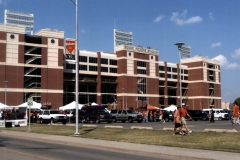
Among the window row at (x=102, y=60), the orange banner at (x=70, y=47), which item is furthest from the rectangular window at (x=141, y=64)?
the orange banner at (x=70, y=47)

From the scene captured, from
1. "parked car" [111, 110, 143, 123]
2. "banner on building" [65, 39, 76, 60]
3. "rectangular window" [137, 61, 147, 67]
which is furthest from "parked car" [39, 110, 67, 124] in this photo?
"rectangular window" [137, 61, 147, 67]

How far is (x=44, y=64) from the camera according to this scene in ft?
265

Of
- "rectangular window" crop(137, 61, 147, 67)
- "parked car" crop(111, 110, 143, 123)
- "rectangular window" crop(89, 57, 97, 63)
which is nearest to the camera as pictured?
"parked car" crop(111, 110, 143, 123)

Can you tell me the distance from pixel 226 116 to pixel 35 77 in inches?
1830

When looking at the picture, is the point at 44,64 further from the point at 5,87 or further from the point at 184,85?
the point at 184,85

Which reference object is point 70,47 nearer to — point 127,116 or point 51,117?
point 51,117

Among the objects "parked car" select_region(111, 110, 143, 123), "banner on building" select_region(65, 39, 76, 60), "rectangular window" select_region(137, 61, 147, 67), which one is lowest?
"parked car" select_region(111, 110, 143, 123)

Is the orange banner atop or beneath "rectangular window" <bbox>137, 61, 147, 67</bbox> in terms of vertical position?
beneath

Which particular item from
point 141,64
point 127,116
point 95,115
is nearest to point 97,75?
point 141,64

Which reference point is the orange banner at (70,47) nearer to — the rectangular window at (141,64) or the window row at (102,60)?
the window row at (102,60)

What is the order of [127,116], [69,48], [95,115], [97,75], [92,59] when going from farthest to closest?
[97,75], [92,59], [127,116], [95,115], [69,48]

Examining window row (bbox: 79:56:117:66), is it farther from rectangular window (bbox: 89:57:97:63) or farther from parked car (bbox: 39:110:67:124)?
parked car (bbox: 39:110:67:124)

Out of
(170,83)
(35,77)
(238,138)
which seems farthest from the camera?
(170,83)

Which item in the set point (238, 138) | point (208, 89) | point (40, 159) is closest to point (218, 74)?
point (208, 89)
